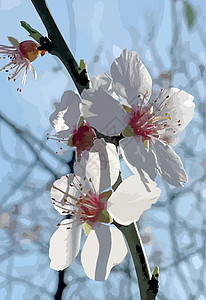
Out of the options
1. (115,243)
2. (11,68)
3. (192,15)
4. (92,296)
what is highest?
(11,68)

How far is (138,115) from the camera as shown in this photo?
0.76 m

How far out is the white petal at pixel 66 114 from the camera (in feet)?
2.55

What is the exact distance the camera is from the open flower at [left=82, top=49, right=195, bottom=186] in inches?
26.8

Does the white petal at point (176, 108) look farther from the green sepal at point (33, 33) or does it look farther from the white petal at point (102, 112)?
the green sepal at point (33, 33)

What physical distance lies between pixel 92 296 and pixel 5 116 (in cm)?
133

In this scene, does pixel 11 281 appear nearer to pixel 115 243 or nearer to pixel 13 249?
pixel 13 249

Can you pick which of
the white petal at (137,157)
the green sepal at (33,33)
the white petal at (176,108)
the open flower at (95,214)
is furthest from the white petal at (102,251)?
the green sepal at (33,33)

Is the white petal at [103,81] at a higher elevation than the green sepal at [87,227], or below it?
higher

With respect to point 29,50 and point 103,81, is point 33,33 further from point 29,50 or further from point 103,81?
point 103,81

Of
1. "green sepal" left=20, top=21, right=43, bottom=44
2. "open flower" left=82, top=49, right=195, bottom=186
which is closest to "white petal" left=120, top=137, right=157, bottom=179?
"open flower" left=82, top=49, right=195, bottom=186

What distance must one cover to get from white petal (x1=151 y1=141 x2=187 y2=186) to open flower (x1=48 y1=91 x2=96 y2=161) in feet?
0.42

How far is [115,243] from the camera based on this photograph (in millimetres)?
686

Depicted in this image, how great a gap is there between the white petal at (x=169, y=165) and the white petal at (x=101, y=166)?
3.7 inches

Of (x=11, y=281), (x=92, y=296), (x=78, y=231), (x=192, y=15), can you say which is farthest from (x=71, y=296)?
(x=192, y=15)
